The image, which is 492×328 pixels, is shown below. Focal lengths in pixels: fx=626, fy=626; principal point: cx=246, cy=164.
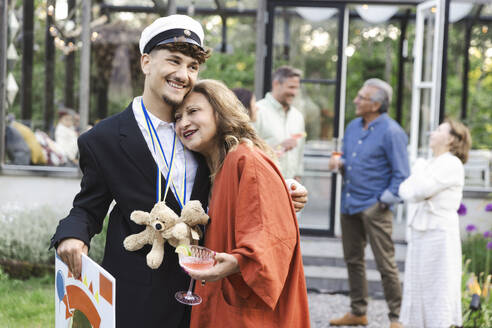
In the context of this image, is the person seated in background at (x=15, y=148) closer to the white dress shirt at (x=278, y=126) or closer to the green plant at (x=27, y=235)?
the green plant at (x=27, y=235)

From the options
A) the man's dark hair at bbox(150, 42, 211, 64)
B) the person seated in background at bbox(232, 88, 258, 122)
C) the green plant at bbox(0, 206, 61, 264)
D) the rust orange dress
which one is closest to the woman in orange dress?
the rust orange dress

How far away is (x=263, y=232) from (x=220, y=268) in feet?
0.59

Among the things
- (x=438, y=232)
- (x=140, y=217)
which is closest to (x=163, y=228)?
(x=140, y=217)

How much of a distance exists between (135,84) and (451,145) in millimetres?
3987

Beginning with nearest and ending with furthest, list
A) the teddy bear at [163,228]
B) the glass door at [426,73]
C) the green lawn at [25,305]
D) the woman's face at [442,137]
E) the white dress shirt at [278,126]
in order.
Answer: the teddy bear at [163,228] < the green lawn at [25,305] < the woman's face at [442,137] < the white dress shirt at [278,126] < the glass door at [426,73]

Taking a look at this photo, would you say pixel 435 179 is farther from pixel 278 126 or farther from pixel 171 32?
pixel 171 32

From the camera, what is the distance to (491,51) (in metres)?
8.18

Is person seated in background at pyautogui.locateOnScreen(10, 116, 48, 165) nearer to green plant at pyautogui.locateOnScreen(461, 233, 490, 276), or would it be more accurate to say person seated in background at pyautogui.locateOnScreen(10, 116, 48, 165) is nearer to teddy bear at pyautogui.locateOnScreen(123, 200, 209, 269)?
green plant at pyautogui.locateOnScreen(461, 233, 490, 276)

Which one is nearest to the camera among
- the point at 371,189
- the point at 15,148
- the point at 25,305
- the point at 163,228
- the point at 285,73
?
the point at 163,228

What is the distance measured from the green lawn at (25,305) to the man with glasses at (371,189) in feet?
7.63

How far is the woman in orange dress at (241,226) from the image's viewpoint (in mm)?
1992

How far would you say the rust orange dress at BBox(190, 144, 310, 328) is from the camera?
1996mm

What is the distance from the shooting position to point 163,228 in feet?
6.81

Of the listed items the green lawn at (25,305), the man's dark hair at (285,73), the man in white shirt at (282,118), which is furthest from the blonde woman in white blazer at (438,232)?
the green lawn at (25,305)
